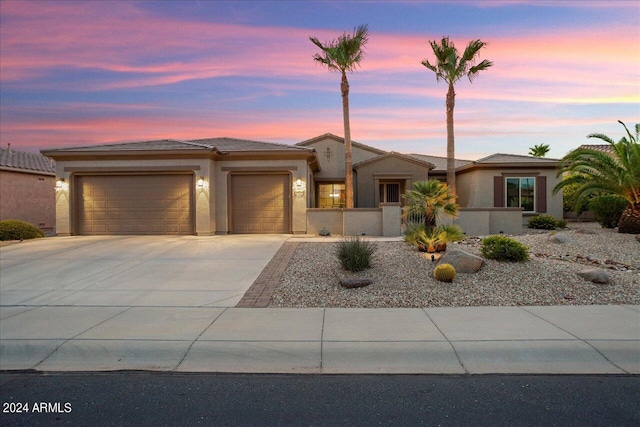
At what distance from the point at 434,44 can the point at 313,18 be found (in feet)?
21.9

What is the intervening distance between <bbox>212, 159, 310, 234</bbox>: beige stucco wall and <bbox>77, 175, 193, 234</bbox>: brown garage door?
1.21m

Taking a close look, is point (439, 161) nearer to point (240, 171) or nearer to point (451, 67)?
point (451, 67)

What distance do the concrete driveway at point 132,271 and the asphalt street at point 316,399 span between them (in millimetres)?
3265

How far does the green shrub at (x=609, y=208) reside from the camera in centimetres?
1610

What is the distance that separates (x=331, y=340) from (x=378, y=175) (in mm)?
18395

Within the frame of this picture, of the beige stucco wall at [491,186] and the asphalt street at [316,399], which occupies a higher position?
the beige stucco wall at [491,186]

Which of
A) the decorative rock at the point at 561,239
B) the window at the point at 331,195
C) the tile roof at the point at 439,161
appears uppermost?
the tile roof at the point at 439,161

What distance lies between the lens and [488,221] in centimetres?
1803

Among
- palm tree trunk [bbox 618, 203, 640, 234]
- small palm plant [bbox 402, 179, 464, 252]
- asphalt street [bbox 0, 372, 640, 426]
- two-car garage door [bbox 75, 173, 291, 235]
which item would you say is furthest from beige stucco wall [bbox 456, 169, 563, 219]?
asphalt street [bbox 0, 372, 640, 426]

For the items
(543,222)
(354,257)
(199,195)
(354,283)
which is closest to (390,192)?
(543,222)

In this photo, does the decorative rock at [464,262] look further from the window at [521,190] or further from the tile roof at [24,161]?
the tile roof at [24,161]

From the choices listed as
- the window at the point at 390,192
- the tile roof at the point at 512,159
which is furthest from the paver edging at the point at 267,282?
the tile roof at the point at 512,159

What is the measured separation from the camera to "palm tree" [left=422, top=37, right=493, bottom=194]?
19.0 meters

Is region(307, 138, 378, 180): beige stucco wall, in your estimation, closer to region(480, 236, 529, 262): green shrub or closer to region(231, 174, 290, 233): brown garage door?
region(231, 174, 290, 233): brown garage door
